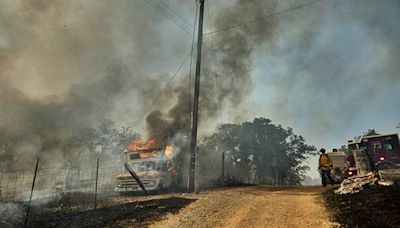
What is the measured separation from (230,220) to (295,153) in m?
47.9

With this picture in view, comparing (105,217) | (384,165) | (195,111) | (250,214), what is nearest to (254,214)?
(250,214)

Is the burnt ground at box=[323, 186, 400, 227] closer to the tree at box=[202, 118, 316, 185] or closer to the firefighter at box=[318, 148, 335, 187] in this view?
the firefighter at box=[318, 148, 335, 187]

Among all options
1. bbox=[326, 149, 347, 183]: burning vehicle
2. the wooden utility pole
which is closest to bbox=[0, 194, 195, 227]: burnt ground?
the wooden utility pole

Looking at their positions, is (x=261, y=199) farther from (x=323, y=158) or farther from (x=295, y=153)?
(x=295, y=153)

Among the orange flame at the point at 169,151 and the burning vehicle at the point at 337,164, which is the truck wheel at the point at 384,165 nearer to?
the burning vehicle at the point at 337,164

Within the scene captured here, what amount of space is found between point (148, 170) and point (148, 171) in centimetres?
16

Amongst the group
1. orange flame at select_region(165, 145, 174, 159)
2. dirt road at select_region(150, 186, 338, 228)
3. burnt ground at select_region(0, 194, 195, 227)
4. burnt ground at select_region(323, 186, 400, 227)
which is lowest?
burnt ground at select_region(0, 194, 195, 227)

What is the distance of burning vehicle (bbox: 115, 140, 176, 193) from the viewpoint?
1719 cm

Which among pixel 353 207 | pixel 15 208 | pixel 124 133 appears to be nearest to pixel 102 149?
pixel 124 133

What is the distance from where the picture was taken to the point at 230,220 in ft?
28.1

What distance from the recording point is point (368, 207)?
316 inches

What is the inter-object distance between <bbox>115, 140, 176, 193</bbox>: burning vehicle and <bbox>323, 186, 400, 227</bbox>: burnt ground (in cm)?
1019

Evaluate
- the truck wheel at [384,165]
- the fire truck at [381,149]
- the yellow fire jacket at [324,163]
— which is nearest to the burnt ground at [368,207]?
the yellow fire jacket at [324,163]

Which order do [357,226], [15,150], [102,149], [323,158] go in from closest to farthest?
1. [357,226]
2. [323,158]
3. [15,150]
4. [102,149]
